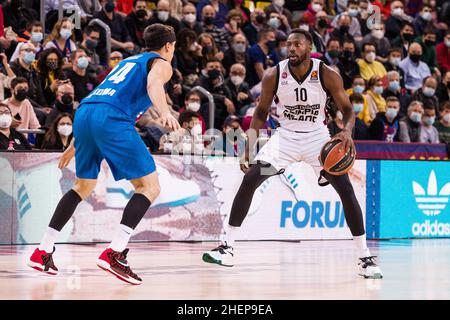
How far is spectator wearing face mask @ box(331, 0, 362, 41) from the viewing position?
21.8m

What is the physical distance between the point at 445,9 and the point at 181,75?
955 centimetres

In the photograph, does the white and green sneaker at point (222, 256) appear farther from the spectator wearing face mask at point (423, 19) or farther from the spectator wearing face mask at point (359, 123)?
the spectator wearing face mask at point (423, 19)

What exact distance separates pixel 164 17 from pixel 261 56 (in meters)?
2.14

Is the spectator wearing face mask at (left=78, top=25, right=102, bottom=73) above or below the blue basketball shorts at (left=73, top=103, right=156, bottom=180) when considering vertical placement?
above

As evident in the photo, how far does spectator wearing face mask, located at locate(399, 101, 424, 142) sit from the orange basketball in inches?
371

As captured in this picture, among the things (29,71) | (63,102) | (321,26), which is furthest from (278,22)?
(63,102)

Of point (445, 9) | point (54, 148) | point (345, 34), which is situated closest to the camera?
point (54, 148)

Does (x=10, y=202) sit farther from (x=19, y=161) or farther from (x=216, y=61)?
(x=216, y=61)

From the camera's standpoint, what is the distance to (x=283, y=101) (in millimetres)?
9914

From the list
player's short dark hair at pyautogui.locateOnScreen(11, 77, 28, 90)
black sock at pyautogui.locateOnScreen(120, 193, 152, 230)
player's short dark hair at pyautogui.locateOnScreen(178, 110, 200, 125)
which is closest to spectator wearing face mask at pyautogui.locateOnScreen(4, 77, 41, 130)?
player's short dark hair at pyautogui.locateOnScreen(11, 77, 28, 90)

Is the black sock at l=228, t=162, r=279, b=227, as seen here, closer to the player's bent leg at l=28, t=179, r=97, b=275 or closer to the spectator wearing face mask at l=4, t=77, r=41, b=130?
the player's bent leg at l=28, t=179, r=97, b=275

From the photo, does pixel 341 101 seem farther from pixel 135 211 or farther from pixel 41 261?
pixel 41 261

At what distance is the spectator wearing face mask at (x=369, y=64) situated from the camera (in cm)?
2059
